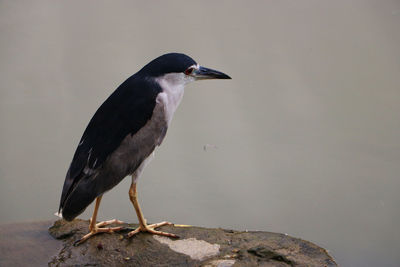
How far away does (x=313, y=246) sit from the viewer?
74.8 inches

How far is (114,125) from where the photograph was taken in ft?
6.06

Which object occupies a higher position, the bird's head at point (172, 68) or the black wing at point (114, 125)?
the bird's head at point (172, 68)

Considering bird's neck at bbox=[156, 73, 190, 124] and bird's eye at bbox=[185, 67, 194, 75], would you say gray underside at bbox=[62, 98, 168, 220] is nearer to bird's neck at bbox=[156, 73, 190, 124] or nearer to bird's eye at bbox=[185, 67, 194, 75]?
bird's neck at bbox=[156, 73, 190, 124]

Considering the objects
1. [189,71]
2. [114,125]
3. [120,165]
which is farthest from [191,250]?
[189,71]

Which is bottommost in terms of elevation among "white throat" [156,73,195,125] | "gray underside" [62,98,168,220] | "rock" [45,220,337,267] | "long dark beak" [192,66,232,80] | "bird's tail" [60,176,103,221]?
"rock" [45,220,337,267]

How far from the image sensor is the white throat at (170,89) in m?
1.89

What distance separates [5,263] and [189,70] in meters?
1.16

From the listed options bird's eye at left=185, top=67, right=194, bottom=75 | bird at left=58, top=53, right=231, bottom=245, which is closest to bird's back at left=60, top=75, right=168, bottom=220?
bird at left=58, top=53, right=231, bottom=245

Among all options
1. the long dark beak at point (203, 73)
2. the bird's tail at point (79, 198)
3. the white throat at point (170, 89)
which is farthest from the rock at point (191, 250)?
the long dark beak at point (203, 73)

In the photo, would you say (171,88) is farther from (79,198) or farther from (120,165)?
(79,198)

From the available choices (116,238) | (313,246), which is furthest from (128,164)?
(313,246)

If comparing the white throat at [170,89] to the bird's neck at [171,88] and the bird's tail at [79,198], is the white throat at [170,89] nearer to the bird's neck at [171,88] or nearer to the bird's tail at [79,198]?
the bird's neck at [171,88]

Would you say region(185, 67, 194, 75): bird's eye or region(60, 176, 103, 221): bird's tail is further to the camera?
region(185, 67, 194, 75): bird's eye

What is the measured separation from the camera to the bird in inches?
71.0
